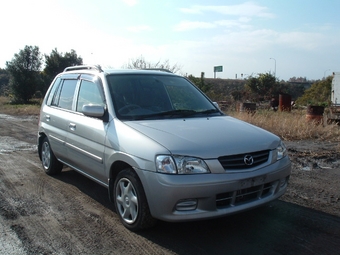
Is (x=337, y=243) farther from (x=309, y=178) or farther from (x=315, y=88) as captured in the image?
(x=315, y=88)

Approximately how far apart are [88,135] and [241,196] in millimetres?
2134

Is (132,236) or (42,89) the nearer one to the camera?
(132,236)

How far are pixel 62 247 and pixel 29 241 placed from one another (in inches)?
Result: 16.1

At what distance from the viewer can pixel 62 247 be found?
3768 mm

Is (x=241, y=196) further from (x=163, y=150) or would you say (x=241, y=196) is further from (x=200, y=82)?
(x=200, y=82)

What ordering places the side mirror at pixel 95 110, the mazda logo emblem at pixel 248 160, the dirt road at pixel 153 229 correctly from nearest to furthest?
1. the dirt road at pixel 153 229
2. the mazda logo emblem at pixel 248 160
3. the side mirror at pixel 95 110

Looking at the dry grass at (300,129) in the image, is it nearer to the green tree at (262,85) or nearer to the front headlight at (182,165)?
the front headlight at (182,165)

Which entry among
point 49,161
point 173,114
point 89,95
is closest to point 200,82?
point 49,161

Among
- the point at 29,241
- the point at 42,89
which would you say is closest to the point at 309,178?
the point at 29,241

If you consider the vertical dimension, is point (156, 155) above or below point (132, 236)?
above

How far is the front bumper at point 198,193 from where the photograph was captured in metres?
3.56

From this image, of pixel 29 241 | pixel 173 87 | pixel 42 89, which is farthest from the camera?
pixel 42 89

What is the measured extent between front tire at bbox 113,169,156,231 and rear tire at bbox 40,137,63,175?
2447 millimetres

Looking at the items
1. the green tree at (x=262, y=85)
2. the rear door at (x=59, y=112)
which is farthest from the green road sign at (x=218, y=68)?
the rear door at (x=59, y=112)
